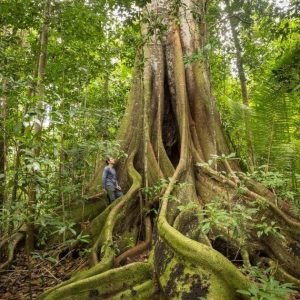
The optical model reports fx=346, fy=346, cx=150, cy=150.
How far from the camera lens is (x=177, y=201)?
155 inches

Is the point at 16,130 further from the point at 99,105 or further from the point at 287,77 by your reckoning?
the point at 99,105

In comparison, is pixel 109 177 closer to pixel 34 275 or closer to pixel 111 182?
Answer: pixel 111 182

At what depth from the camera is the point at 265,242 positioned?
3.83 m

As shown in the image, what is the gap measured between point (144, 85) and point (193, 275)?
3752 millimetres

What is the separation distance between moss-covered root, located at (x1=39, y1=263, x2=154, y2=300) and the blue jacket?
7.14 feet

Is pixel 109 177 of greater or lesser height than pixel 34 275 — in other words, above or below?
above

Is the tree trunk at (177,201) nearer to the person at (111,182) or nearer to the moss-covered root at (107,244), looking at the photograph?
the moss-covered root at (107,244)

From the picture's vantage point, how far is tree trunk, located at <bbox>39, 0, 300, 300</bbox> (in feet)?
9.50

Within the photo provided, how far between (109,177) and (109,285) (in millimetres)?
2346

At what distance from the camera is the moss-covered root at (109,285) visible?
3.20m

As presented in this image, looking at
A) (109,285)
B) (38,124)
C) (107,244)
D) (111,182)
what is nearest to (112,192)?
(111,182)

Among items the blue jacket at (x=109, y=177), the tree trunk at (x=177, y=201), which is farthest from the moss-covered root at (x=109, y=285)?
the blue jacket at (x=109, y=177)

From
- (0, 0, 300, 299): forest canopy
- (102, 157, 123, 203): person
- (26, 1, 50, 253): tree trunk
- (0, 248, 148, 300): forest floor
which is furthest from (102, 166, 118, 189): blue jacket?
(26, 1, 50, 253): tree trunk

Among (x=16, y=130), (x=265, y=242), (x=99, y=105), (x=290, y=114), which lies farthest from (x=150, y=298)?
(x=99, y=105)
